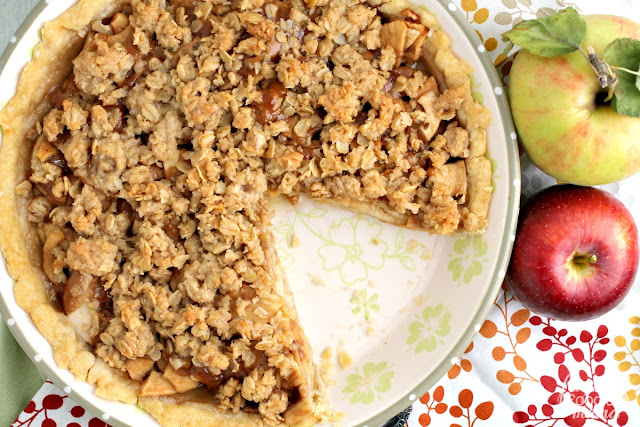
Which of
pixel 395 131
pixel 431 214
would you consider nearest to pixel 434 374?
pixel 431 214

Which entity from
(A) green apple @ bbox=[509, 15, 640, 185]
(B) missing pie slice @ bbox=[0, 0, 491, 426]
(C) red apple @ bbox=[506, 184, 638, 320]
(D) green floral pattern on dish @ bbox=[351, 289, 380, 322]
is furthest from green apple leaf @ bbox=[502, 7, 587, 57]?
(D) green floral pattern on dish @ bbox=[351, 289, 380, 322]

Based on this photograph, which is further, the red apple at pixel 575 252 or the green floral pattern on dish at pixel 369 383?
the green floral pattern on dish at pixel 369 383

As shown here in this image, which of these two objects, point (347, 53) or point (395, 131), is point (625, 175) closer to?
point (395, 131)

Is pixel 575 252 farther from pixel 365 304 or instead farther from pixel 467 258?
pixel 365 304

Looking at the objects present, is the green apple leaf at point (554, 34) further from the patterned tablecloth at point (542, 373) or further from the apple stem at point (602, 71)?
the patterned tablecloth at point (542, 373)

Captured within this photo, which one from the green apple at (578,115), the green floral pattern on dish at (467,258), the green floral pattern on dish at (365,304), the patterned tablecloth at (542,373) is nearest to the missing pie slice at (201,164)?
the green floral pattern on dish at (467,258)

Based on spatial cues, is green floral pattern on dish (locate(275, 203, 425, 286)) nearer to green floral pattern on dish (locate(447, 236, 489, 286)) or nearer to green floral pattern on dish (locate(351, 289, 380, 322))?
green floral pattern on dish (locate(351, 289, 380, 322))

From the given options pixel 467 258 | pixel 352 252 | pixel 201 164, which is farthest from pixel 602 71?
pixel 201 164
